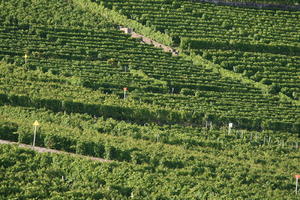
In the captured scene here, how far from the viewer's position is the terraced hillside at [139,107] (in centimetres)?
5200

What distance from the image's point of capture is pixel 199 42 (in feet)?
289

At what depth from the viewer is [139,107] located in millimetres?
67562

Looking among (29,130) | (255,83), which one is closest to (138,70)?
(255,83)

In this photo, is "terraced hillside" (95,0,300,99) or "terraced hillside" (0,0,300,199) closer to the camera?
"terraced hillside" (0,0,300,199)

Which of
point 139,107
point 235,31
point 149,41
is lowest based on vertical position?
point 139,107

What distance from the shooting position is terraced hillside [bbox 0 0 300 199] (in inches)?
2047

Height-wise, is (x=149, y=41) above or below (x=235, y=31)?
below

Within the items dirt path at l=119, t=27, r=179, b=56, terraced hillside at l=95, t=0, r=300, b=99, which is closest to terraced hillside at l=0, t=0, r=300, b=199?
terraced hillside at l=95, t=0, r=300, b=99

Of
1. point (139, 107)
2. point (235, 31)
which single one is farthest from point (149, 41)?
point (139, 107)

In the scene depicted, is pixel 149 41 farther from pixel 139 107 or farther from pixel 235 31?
pixel 139 107

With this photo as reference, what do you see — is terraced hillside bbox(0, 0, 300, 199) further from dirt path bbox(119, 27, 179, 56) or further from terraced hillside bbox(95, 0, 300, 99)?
dirt path bbox(119, 27, 179, 56)

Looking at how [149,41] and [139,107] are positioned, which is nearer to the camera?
[139,107]

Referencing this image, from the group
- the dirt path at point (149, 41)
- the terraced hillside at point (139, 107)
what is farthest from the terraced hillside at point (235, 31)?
the dirt path at point (149, 41)

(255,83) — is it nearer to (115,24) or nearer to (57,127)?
(115,24)
